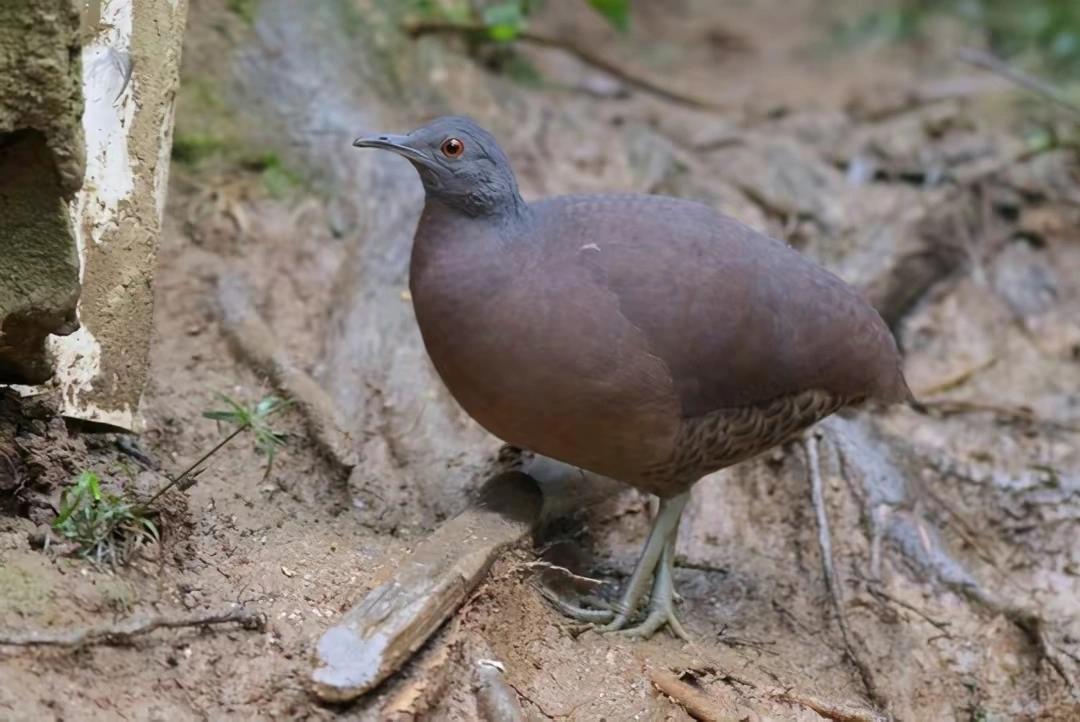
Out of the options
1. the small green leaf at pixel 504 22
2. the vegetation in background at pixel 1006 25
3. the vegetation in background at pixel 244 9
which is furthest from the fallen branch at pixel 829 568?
the vegetation in background at pixel 1006 25

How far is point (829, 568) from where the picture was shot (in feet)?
15.8

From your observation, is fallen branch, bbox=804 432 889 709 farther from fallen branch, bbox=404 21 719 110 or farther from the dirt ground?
fallen branch, bbox=404 21 719 110

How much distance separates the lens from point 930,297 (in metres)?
6.56

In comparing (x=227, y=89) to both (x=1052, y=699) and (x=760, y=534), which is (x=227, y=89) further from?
(x=1052, y=699)

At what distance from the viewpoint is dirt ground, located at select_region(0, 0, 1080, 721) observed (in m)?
3.46

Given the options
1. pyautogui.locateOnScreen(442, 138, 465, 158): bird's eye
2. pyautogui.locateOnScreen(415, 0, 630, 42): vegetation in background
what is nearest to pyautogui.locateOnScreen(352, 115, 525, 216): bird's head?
pyautogui.locateOnScreen(442, 138, 465, 158): bird's eye

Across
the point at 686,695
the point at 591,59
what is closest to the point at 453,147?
the point at 686,695

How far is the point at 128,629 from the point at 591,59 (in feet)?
17.6

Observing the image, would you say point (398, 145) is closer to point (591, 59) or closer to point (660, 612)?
point (660, 612)

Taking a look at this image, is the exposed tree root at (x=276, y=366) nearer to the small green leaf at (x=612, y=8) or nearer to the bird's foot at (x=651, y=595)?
the bird's foot at (x=651, y=595)

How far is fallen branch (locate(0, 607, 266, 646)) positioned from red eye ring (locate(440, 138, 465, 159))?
1488 mm

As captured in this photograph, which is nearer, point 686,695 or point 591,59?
point 686,695

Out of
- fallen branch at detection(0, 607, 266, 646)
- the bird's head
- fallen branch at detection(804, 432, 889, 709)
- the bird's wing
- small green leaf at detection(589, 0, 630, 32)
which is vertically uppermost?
the bird's head

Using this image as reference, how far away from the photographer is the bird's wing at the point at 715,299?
396 cm
